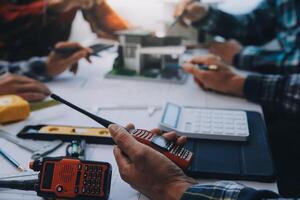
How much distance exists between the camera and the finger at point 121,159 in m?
0.69

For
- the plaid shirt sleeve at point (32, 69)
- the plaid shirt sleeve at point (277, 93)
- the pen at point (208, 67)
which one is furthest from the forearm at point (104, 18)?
the plaid shirt sleeve at point (277, 93)

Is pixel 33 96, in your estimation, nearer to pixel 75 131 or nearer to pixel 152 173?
pixel 75 131

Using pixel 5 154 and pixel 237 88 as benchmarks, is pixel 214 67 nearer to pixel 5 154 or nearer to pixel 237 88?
pixel 237 88

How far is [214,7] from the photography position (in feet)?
5.31

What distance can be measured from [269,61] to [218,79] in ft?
1.09

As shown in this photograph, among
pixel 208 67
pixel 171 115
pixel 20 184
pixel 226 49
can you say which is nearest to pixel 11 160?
pixel 20 184

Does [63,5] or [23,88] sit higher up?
[63,5]

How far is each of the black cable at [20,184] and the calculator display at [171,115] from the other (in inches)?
13.4

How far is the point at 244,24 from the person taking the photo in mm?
1640

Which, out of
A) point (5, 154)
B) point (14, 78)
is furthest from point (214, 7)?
point (5, 154)

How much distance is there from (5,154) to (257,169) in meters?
0.50

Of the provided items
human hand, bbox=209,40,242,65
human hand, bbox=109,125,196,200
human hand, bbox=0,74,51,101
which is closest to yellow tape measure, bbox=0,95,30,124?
human hand, bbox=0,74,51,101

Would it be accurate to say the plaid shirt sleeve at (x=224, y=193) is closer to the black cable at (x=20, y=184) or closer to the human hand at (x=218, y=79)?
the black cable at (x=20, y=184)

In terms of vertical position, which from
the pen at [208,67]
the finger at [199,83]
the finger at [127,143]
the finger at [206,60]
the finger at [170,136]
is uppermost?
the finger at [206,60]
